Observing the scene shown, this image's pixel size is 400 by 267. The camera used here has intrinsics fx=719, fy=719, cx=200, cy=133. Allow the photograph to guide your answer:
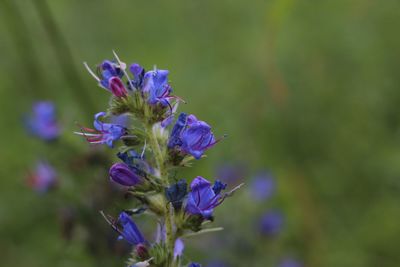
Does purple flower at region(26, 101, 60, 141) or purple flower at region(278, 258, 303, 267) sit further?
purple flower at region(278, 258, 303, 267)

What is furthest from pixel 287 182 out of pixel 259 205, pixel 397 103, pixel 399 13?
pixel 399 13

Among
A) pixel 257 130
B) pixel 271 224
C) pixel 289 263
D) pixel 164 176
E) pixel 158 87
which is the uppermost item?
pixel 257 130

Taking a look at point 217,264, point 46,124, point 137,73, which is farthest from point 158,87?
point 217,264

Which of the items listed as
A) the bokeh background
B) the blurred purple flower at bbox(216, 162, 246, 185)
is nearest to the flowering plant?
the bokeh background

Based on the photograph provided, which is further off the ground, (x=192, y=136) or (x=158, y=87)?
(x=158, y=87)

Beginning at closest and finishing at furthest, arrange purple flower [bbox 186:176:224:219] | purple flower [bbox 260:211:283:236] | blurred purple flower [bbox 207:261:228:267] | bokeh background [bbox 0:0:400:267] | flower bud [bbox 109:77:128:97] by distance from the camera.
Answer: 1. purple flower [bbox 186:176:224:219]
2. flower bud [bbox 109:77:128:97]
3. blurred purple flower [bbox 207:261:228:267]
4. bokeh background [bbox 0:0:400:267]
5. purple flower [bbox 260:211:283:236]

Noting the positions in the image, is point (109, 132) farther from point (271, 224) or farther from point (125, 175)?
point (271, 224)

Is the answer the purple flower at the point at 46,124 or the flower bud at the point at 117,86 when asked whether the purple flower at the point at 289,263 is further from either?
the flower bud at the point at 117,86

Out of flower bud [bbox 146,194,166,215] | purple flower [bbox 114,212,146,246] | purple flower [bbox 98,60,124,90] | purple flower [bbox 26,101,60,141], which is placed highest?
purple flower [bbox 26,101,60,141]

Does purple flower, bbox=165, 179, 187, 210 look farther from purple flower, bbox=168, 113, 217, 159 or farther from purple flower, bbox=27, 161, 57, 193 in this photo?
purple flower, bbox=27, 161, 57, 193
